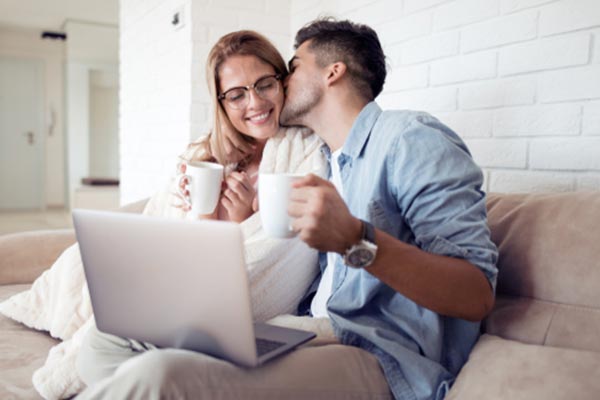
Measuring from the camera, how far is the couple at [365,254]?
836 millimetres

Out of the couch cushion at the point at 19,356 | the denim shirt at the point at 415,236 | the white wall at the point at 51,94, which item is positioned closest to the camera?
the denim shirt at the point at 415,236

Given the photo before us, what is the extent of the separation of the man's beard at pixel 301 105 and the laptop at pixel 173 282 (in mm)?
649

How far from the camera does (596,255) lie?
103 cm

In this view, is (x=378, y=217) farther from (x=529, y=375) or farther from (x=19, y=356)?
(x=19, y=356)

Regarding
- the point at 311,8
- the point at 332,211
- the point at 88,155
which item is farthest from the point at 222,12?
the point at 88,155

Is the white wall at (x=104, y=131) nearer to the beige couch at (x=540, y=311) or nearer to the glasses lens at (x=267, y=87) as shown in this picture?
the glasses lens at (x=267, y=87)

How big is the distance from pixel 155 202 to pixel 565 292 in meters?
1.26

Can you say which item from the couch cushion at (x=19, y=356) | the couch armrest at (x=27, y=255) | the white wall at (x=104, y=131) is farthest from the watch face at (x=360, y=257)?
the white wall at (x=104, y=131)

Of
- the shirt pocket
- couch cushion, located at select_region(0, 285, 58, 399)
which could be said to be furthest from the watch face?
couch cushion, located at select_region(0, 285, 58, 399)

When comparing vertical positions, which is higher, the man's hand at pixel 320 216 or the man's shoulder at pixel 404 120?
the man's shoulder at pixel 404 120

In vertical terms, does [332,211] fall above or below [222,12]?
below

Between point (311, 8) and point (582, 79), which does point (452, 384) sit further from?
point (311, 8)

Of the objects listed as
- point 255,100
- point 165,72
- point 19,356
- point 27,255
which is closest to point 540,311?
point 255,100

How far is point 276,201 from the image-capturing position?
827mm
